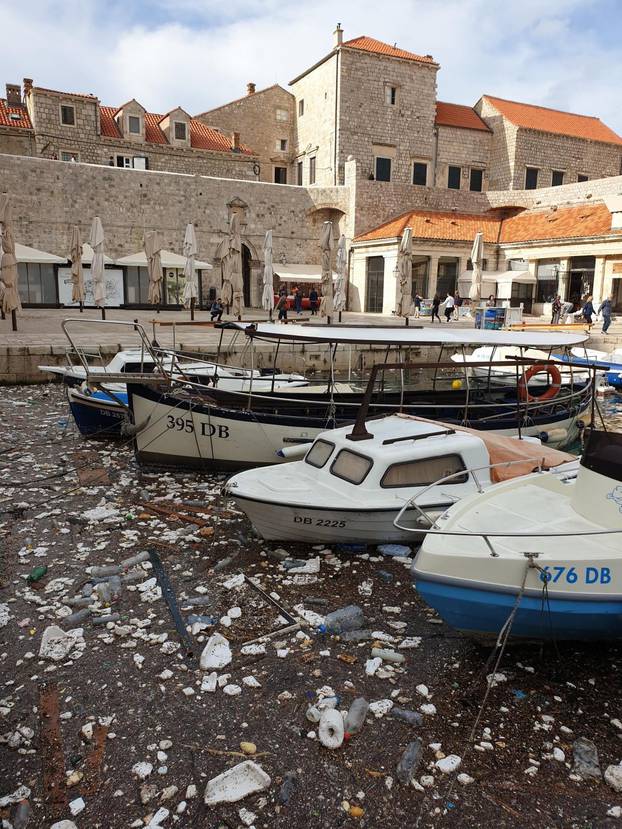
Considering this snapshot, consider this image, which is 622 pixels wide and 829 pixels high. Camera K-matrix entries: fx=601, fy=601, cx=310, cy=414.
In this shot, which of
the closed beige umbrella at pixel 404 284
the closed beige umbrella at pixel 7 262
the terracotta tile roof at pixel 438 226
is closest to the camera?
the closed beige umbrella at pixel 7 262

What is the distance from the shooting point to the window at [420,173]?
117 feet

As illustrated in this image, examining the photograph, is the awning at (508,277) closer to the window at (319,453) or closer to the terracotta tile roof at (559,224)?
the terracotta tile roof at (559,224)

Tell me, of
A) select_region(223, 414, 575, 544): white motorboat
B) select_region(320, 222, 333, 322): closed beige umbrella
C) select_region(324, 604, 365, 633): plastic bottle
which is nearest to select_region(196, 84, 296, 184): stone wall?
select_region(320, 222, 333, 322): closed beige umbrella

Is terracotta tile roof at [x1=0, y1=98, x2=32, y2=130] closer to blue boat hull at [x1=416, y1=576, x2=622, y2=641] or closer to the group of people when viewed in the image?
the group of people

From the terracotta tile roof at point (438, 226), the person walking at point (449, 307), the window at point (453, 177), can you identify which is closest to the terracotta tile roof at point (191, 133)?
the terracotta tile roof at point (438, 226)

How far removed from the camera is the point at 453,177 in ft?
120

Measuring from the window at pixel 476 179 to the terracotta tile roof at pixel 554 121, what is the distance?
327 cm

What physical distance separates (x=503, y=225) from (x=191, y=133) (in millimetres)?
19024

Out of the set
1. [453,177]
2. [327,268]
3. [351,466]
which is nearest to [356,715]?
[351,466]

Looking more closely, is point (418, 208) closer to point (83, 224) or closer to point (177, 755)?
point (83, 224)

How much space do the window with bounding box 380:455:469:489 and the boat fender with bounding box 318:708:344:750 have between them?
2.73 metres

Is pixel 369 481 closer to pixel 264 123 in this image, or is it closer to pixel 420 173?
pixel 420 173

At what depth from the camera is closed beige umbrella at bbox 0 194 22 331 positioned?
637 inches

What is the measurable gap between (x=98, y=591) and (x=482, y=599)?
10.7 feet
